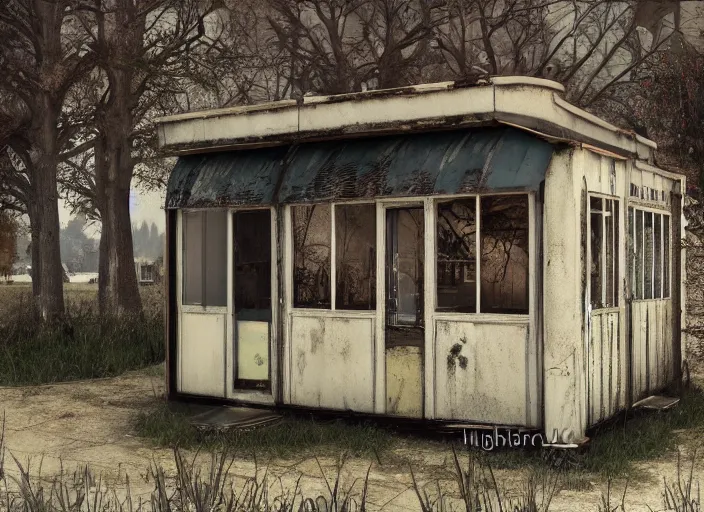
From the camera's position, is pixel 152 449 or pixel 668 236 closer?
pixel 152 449

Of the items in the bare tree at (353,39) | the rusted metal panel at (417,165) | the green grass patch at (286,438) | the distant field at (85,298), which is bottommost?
the green grass patch at (286,438)

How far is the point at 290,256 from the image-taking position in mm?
8484

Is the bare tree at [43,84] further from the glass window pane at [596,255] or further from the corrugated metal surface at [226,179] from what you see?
the glass window pane at [596,255]

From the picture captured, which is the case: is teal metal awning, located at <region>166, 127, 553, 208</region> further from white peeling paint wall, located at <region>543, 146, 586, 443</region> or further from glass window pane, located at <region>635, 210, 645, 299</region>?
glass window pane, located at <region>635, 210, 645, 299</region>

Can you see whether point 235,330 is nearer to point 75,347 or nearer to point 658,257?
point 658,257

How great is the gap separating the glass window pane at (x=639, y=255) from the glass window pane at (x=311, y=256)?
10.5 feet

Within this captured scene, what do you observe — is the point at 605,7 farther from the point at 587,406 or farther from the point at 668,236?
the point at 587,406

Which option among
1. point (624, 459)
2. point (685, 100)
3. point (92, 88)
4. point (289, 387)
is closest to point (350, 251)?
point (289, 387)

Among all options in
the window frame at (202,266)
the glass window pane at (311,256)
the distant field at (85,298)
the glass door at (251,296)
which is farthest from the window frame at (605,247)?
the distant field at (85,298)

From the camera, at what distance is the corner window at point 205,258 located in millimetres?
9148

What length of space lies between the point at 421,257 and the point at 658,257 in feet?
10.8

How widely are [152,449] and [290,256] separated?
7.47ft

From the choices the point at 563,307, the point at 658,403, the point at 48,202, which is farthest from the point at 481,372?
the point at 48,202

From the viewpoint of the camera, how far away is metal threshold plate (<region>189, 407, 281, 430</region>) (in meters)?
7.91
